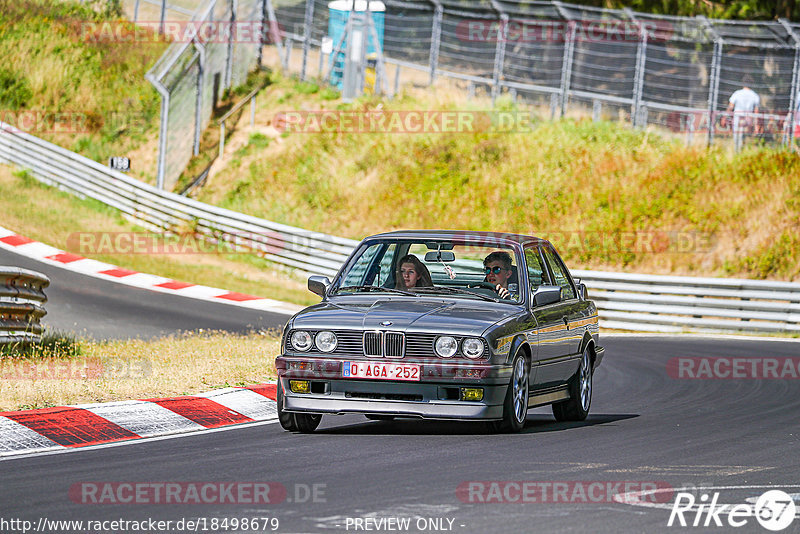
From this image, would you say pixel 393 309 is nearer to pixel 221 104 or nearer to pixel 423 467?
pixel 423 467

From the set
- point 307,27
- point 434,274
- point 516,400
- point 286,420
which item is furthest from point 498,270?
point 307,27

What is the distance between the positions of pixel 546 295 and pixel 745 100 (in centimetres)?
2063

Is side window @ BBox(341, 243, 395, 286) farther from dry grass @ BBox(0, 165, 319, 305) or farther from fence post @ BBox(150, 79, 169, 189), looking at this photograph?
fence post @ BBox(150, 79, 169, 189)

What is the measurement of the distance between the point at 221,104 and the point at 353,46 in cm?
474

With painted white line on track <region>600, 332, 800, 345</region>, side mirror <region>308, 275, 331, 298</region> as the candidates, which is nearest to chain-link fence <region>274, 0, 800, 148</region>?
painted white line on track <region>600, 332, 800, 345</region>

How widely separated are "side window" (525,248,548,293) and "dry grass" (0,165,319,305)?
14.2 meters

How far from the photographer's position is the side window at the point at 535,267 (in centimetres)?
1076

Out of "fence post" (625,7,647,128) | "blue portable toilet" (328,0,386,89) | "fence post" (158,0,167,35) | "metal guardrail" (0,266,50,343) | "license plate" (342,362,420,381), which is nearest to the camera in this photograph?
"license plate" (342,362,420,381)

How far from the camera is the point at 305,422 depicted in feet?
31.6

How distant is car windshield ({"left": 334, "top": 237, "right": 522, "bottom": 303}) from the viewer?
33.3 ft

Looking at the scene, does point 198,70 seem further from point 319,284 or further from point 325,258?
point 319,284

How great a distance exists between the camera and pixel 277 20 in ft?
127

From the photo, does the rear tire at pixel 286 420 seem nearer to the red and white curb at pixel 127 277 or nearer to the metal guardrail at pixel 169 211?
the red and white curb at pixel 127 277

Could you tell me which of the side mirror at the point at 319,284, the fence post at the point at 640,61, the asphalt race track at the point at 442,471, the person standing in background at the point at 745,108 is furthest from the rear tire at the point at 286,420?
the person standing in background at the point at 745,108
